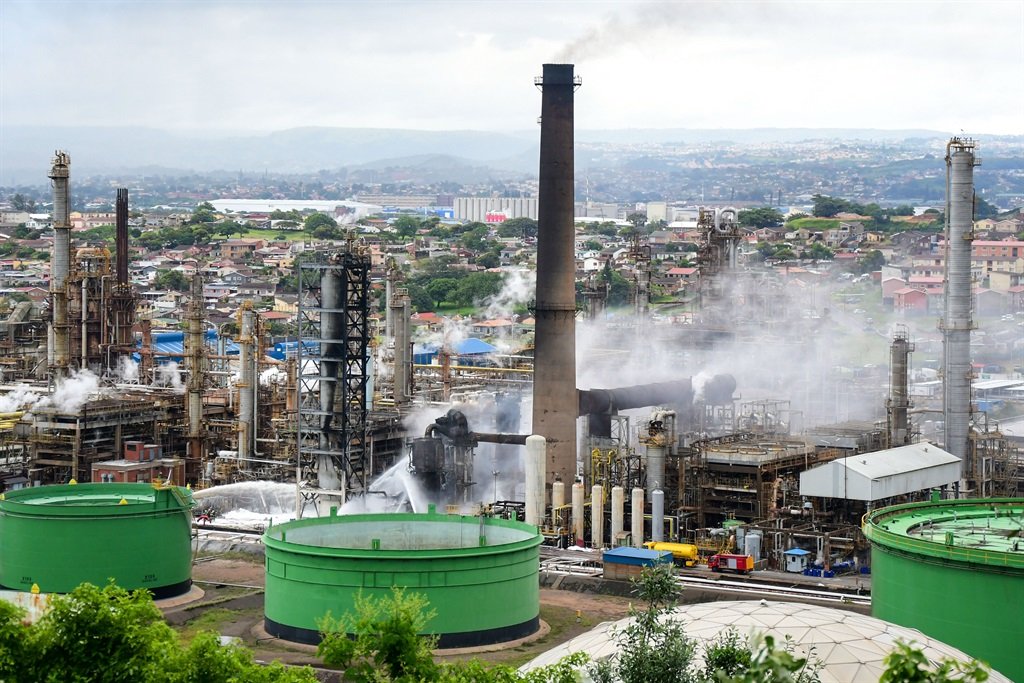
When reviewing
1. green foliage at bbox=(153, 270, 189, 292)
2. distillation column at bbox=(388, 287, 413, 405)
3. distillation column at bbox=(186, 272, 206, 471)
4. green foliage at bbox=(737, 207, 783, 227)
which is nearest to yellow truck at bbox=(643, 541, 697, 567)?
distillation column at bbox=(388, 287, 413, 405)

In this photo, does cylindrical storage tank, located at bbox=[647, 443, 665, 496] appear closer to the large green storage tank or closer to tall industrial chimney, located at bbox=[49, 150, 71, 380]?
the large green storage tank

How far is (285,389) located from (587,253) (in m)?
94.9

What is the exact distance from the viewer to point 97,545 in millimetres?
54312

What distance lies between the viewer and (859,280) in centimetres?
14638

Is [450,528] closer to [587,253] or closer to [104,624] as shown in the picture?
[104,624]

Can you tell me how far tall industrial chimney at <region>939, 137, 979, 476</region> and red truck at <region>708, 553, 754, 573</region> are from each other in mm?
11329

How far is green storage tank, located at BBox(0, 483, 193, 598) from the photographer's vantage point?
54.2m

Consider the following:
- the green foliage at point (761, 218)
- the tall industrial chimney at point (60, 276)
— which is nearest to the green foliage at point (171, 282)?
the green foliage at point (761, 218)

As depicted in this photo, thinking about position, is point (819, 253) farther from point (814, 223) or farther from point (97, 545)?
point (97, 545)

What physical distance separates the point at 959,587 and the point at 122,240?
64.2 meters

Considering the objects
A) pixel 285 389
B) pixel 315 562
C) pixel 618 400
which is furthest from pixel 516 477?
pixel 315 562

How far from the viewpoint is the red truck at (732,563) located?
56281mm

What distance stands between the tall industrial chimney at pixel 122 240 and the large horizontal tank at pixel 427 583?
43432 millimetres

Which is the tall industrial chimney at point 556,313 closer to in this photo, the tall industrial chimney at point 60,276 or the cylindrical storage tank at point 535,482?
the cylindrical storage tank at point 535,482
